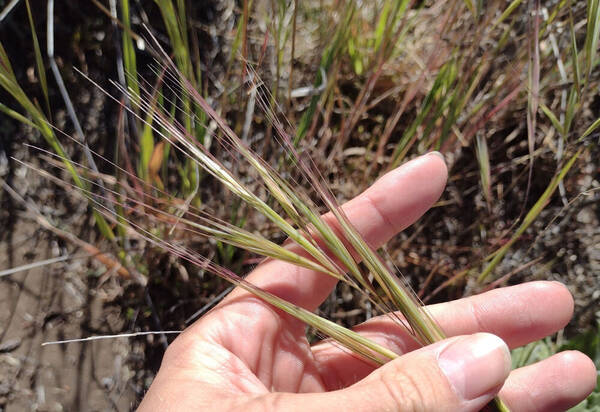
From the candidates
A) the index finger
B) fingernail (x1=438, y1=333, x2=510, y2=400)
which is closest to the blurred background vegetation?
the index finger

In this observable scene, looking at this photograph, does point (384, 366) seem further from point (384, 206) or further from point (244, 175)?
point (244, 175)

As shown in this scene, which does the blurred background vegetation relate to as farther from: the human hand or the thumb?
the thumb

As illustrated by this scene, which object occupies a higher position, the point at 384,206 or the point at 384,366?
the point at 384,206

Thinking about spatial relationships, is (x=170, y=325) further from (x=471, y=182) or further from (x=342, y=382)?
(x=471, y=182)

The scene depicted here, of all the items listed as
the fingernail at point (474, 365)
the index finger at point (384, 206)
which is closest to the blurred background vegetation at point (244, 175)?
the index finger at point (384, 206)

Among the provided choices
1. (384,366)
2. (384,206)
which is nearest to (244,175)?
(384,206)
